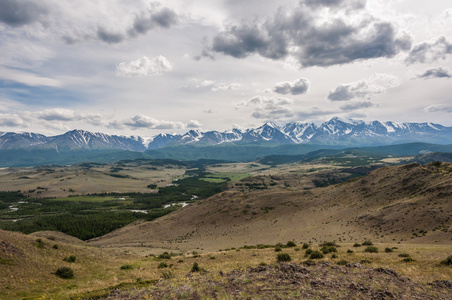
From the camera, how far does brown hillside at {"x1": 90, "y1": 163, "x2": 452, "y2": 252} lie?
2136 inches

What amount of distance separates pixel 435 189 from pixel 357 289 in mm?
69221

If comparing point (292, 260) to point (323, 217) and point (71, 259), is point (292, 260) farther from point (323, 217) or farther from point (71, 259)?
point (323, 217)

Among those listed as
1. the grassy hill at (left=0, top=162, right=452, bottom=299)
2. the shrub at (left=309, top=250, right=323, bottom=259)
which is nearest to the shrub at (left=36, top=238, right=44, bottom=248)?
the grassy hill at (left=0, top=162, right=452, bottom=299)

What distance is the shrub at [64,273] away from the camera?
26953 millimetres

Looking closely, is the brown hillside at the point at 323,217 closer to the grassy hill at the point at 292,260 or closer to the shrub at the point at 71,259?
the grassy hill at the point at 292,260

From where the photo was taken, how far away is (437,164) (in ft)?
292

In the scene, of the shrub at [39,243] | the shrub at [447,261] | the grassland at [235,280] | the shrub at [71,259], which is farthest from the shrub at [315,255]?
the shrub at [39,243]

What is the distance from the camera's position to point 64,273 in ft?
88.9

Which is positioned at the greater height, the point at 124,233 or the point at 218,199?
the point at 218,199

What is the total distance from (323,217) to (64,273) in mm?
74776

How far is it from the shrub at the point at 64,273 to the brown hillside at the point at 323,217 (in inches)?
1560

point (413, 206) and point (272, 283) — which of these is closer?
point (272, 283)

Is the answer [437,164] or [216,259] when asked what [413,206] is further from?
[216,259]

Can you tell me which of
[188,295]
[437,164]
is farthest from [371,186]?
[188,295]
